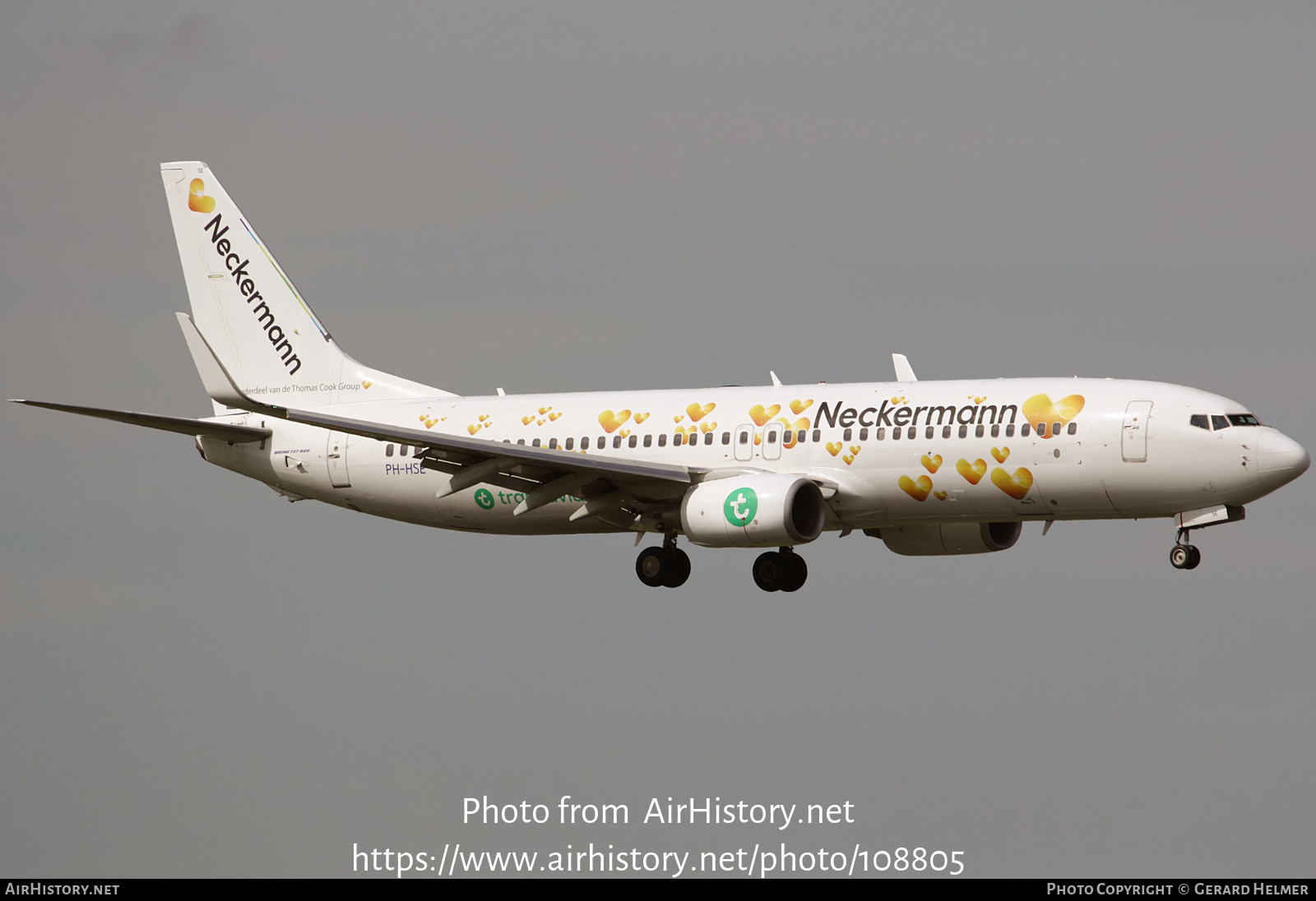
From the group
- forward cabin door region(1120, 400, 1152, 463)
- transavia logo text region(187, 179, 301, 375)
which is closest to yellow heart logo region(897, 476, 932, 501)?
forward cabin door region(1120, 400, 1152, 463)

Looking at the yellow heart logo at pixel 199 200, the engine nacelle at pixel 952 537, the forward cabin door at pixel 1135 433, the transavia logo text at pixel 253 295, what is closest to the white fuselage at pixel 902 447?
the forward cabin door at pixel 1135 433

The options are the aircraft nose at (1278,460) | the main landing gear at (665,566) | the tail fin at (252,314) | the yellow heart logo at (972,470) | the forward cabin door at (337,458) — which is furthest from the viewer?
the tail fin at (252,314)

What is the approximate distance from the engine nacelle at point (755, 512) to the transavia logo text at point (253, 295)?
15731 millimetres

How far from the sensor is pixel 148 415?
48.0 meters

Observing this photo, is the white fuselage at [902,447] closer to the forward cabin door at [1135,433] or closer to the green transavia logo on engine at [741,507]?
the forward cabin door at [1135,433]

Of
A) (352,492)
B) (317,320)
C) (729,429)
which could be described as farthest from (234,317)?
(729,429)

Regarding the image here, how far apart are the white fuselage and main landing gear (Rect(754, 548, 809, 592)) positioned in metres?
3.66

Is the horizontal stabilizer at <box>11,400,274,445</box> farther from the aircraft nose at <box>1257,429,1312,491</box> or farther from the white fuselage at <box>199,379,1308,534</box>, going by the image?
the aircraft nose at <box>1257,429,1312,491</box>

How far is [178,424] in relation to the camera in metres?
50.7

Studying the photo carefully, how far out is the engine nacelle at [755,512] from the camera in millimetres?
44406

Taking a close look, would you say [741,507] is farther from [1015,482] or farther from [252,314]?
[252,314]

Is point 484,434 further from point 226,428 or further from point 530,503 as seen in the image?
point 226,428

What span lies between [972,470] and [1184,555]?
5.17 meters

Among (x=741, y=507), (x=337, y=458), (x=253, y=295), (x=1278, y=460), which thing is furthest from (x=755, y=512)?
(x=253, y=295)
